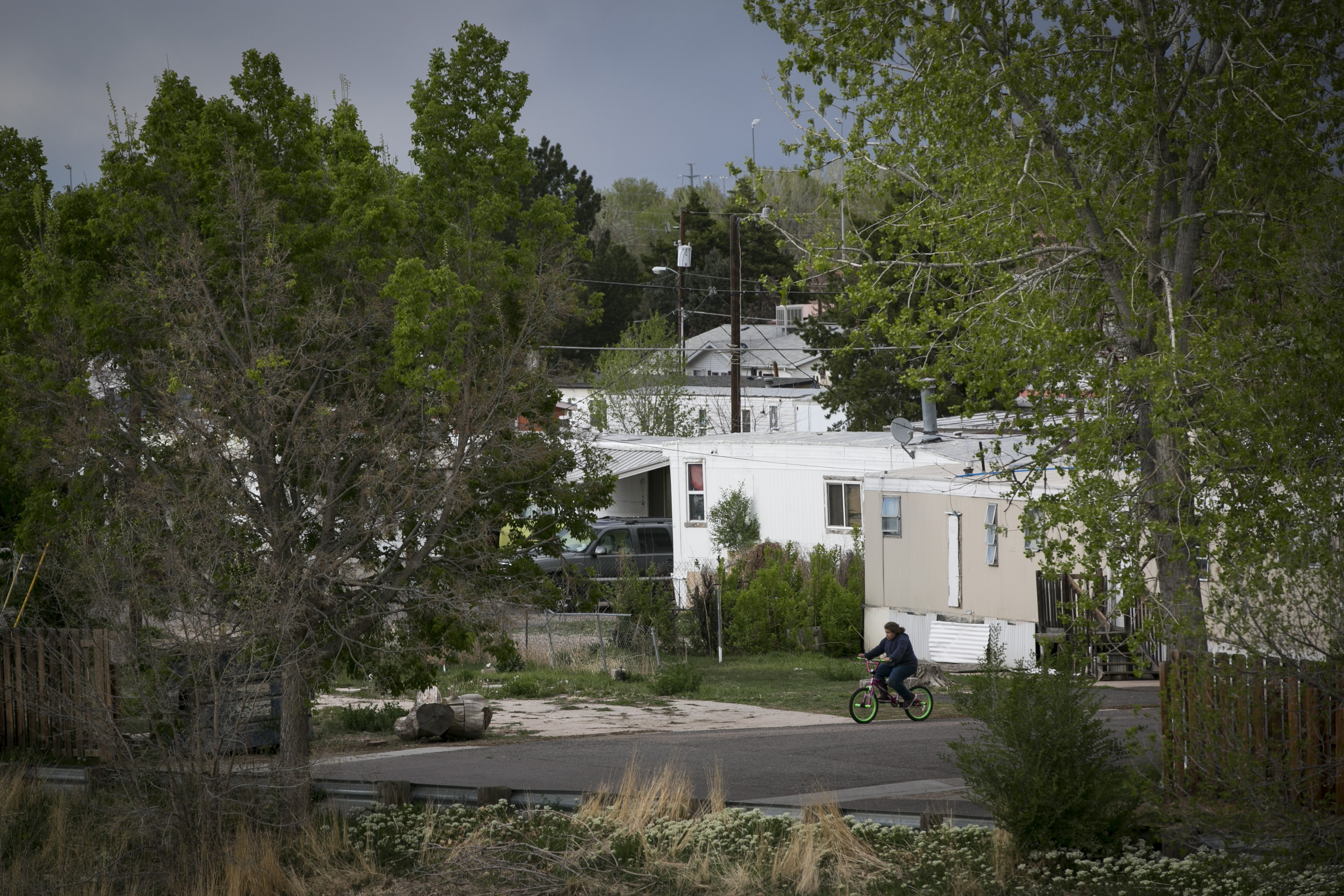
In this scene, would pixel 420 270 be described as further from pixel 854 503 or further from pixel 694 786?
pixel 854 503

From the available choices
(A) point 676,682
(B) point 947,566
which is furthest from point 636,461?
(A) point 676,682

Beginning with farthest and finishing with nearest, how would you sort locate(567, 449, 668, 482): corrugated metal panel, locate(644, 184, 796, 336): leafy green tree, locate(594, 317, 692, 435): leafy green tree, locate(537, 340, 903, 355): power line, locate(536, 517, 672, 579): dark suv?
locate(644, 184, 796, 336): leafy green tree → locate(594, 317, 692, 435): leafy green tree → locate(537, 340, 903, 355): power line → locate(567, 449, 668, 482): corrugated metal panel → locate(536, 517, 672, 579): dark suv

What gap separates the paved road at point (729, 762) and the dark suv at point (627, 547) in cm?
→ 1104

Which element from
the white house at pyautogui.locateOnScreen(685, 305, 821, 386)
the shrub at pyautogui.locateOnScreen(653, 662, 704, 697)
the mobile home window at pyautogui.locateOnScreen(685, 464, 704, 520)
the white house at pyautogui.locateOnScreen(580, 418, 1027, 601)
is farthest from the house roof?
the shrub at pyautogui.locateOnScreen(653, 662, 704, 697)

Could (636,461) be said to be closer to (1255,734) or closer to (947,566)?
(947,566)

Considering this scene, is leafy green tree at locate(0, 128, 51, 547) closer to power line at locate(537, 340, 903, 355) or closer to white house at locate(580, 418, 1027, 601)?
white house at locate(580, 418, 1027, 601)

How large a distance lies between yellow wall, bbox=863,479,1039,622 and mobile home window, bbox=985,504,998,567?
0.19ft

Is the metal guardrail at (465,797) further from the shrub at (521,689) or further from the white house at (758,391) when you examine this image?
the white house at (758,391)

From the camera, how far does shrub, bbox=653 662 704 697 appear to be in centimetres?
1770

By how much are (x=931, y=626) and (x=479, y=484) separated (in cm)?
1238

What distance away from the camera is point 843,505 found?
2452 cm

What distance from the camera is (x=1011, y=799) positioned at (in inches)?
310

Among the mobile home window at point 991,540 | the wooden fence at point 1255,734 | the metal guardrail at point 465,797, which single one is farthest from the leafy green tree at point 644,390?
the wooden fence at point 1255,734

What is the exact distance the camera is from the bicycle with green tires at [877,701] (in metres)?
15.2
